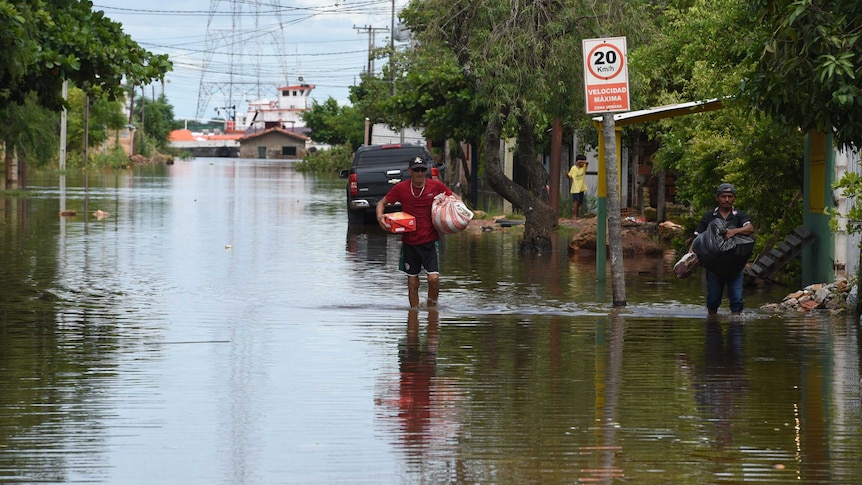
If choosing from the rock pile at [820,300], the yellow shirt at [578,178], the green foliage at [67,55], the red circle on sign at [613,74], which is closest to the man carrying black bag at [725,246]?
the rock pile at [820,300]

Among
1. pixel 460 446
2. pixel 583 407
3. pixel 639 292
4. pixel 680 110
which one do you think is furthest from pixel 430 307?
pixel 460 446

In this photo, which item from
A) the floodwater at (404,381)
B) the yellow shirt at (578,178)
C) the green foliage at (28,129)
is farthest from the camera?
the green foliage at (28,129)

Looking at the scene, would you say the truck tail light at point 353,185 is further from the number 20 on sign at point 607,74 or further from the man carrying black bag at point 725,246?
the man carrying black bag at point 725,246

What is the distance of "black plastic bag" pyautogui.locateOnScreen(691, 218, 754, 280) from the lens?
13.3 metres

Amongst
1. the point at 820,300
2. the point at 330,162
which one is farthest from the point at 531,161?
the point at 330,162

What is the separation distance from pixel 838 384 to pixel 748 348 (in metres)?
1.85

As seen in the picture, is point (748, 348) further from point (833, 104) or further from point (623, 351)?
point (833, 104)

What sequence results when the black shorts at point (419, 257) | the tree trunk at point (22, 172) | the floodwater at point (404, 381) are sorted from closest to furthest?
the floodwater at point (404, 381) → the black shorts at point (419, 257) → the tree trunk at point (22, 172)

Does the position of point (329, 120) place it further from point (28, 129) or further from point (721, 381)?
point (721, 381)

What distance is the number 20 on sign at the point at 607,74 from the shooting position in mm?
14508

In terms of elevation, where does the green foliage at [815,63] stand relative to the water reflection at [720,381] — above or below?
above

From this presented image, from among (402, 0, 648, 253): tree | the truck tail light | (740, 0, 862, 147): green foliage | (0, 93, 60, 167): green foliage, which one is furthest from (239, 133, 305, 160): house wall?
(740, 0, 862, 147): green foliage

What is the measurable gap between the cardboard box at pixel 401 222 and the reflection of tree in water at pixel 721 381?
324cm

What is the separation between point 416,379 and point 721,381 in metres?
2.15
